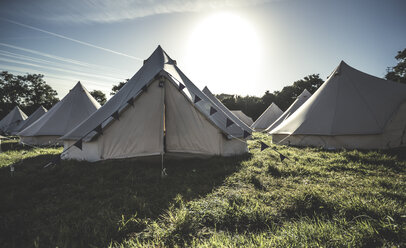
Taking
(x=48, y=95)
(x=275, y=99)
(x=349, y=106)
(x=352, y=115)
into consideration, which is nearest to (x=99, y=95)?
(x=48, y=95)

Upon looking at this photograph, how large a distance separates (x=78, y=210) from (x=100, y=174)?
141 cm

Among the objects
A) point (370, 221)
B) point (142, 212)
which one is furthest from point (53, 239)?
point (370, 221)

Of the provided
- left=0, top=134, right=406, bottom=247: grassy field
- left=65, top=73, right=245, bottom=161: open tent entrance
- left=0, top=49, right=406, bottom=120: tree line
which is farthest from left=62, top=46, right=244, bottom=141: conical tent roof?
left=0, top=49, right=406, bottom=120: tree line

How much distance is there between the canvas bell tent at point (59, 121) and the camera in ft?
25.0

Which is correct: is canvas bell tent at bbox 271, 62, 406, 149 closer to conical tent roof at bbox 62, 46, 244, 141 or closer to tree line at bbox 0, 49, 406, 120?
conical tent roof at bbox 62, 46, 244, 141

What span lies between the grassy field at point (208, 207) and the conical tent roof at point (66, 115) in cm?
505

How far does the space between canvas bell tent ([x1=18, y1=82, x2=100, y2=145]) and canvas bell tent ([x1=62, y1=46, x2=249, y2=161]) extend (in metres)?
4.10

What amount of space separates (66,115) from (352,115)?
12229 mm

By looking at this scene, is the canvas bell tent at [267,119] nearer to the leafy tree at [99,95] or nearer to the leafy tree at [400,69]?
the leafy tree at [400,69]

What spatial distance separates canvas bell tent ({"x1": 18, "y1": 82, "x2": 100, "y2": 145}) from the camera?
25.0 ft

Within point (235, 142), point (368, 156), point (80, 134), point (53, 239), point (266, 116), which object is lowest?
point (53, 239)

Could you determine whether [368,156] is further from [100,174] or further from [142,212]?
[100,174]

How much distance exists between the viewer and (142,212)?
198 cm

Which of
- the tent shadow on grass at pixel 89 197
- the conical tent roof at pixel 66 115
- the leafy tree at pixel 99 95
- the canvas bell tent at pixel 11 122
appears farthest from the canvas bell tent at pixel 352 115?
the leafy tree at pixel 99 95
